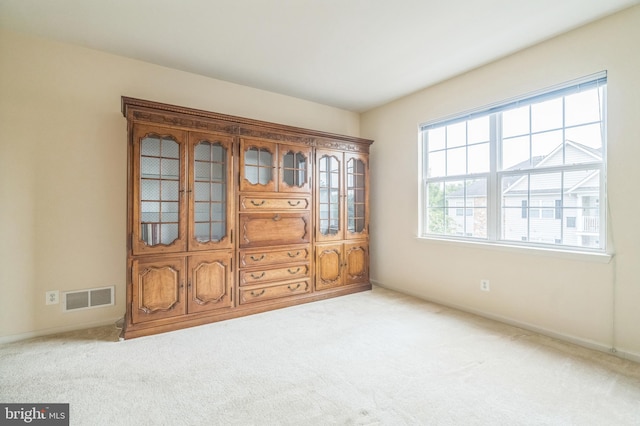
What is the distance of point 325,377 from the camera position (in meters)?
2.10

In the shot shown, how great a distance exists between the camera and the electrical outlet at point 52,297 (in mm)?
2807

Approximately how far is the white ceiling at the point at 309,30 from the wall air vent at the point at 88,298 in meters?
2.37

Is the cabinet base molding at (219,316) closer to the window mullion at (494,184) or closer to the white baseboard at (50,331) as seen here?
the white baseboard at (50,331)

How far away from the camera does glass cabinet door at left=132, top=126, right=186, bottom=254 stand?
9.13 ft

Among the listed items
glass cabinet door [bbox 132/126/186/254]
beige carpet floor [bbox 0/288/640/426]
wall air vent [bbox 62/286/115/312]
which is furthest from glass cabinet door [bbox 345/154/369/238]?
wall air vent [bbox 62/286/115/312]

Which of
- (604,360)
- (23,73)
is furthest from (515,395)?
(23,73)

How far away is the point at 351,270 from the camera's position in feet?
13.9

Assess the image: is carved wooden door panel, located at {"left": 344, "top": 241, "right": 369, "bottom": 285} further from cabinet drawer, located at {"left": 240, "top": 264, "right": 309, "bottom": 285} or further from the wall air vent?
the wall air vent

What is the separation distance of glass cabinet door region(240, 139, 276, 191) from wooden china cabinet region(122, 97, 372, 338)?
1cm

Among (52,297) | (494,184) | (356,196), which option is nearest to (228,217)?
(52,297)

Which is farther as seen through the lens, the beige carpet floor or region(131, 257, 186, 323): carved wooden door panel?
region(131, 257, 186, 323): carved wooden door panel

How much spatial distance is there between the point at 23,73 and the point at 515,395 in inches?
182

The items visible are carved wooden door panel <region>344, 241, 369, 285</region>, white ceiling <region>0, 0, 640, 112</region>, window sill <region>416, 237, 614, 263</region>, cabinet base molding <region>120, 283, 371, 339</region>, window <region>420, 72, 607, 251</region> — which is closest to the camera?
white ceiling <region>0, 0, 640, 112</region>

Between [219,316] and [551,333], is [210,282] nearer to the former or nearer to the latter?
A: [219,316]
